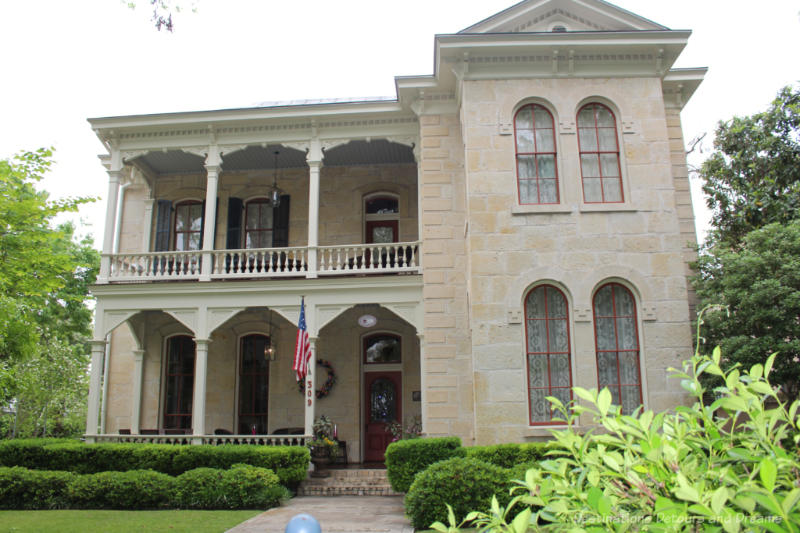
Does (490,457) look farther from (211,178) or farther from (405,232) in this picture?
(211,178)

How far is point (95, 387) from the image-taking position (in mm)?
16469

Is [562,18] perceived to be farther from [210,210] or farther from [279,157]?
[210,210]

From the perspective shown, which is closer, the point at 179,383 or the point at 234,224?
the point at 179,383

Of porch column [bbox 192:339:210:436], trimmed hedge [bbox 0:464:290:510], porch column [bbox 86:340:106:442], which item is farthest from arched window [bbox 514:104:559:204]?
porch column [bbox 86:340:106:442]

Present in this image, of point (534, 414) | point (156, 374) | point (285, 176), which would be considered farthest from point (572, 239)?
point (156, 374)

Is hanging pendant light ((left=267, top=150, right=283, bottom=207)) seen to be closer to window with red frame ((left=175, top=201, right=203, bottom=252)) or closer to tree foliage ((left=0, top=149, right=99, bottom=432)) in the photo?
window with red frame ((left=175, top=201, right=203, bottom=252))

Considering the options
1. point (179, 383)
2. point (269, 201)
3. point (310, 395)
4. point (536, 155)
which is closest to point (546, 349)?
point (536, 155)

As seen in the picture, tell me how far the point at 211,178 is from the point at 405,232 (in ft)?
19.6

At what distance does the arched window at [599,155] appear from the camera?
14.2 metres

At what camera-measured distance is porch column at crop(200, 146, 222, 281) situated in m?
16.9

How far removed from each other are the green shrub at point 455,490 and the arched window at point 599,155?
23.0 feet

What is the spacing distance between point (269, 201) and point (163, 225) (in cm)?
350

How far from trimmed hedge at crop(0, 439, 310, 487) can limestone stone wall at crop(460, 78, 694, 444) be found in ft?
14.9

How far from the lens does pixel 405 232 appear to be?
19.2 m
